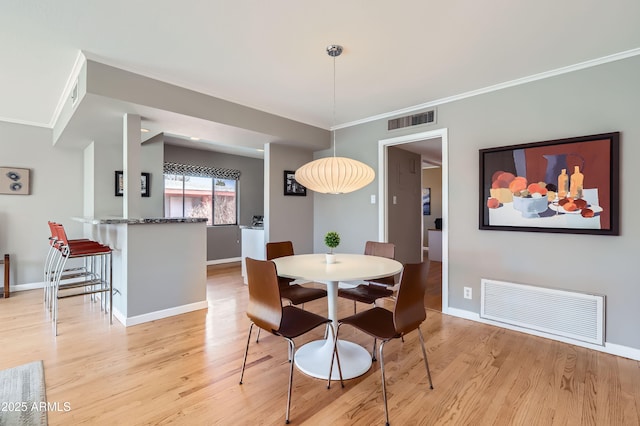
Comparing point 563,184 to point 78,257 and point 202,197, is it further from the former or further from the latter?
point 202,197

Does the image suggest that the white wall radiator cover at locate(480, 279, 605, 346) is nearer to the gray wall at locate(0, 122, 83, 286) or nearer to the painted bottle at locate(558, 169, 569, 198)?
the painted bottle at locate(558, 169, 569, 198)

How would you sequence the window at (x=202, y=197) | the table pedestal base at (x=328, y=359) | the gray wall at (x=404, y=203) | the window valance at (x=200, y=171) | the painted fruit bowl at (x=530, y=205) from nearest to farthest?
the table pedestal base at (x=328, y=359) < the painted fruit bowl at (x=530, y=205) < the gray wall at (x=404, y=203) < the window valance at (x=200, y=171) < the window at (x=202, y=197)

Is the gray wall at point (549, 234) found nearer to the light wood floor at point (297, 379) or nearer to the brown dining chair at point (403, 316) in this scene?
the light wood floor at point (297, 379)

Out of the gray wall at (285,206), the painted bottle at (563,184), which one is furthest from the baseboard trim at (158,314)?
the painted bottle at (563,184)

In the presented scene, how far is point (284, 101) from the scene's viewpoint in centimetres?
358

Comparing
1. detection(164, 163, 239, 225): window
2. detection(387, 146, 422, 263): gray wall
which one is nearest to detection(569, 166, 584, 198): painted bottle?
detection(387, 146, 422, 263): gray wall

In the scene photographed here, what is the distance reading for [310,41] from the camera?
2307 millimetres

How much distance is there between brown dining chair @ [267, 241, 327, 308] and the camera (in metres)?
→ 2.59

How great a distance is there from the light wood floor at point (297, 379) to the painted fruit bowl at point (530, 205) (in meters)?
1.15

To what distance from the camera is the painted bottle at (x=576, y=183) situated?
261 cm

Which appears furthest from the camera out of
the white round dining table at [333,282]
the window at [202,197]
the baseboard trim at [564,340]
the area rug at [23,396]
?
the window at [202,197]

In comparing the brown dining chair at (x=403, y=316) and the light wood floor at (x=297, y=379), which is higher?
the brown dining chair at (x=403, y=316)

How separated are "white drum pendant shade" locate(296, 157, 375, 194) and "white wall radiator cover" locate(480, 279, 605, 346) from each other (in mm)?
1771

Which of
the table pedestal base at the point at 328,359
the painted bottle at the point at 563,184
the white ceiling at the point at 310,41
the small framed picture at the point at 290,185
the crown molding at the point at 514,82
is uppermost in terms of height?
the white ceiling at the point at 310,41
